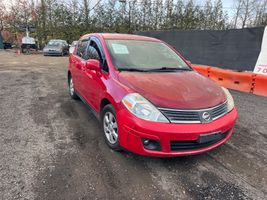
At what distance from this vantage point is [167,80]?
3.08 m

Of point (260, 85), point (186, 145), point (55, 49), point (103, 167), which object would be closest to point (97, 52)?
point (103, 167)

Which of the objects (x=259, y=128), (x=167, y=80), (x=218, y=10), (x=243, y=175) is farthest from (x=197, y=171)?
(x=218, y=10)

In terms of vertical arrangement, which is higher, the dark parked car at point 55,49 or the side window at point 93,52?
the side window at point 93,52

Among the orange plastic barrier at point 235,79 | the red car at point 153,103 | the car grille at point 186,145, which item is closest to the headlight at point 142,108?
the red car at point 153,103

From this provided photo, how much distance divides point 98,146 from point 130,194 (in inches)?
43.0

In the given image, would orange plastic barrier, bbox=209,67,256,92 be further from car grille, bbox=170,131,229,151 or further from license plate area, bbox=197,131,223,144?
car grille, bbox=170,131,229,151

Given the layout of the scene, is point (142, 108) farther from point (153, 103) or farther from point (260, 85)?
point (260, 85)

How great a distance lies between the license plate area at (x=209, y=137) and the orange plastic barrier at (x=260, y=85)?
14.5 ft

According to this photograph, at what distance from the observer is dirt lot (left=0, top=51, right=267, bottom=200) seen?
235 cm

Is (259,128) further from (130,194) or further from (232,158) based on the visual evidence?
(130,194)

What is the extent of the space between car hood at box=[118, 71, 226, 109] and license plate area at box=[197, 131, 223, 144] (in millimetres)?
332

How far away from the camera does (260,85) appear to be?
6.36m

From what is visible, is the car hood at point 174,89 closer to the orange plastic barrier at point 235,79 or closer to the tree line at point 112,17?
the orange plastic barrier at point 235,79

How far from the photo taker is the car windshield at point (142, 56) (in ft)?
11.2
